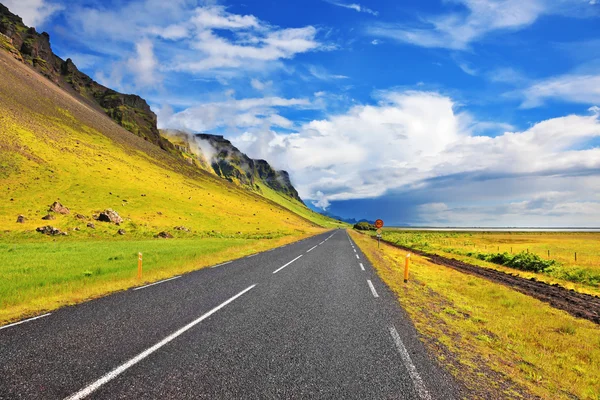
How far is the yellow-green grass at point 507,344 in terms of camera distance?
16.3ft

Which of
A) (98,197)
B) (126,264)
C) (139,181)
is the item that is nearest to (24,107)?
(139,181)

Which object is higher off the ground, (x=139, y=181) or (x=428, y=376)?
(x=139, y=181)

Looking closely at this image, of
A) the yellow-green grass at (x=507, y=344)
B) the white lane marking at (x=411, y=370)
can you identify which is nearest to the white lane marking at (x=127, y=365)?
the white lane marking at (x=411, y=370)

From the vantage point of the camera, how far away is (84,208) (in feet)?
154

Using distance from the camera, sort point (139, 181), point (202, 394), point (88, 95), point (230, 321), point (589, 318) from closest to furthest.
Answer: point (202, 394) < point (230, 321) < point (589, 318) < point (139, 181) < point (88, 95)

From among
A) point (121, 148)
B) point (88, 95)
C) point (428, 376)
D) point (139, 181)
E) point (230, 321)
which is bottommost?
point (230, 321)

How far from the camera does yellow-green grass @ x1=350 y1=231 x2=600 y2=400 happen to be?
4.97 metres

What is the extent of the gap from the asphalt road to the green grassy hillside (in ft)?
9.46

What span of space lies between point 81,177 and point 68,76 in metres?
126

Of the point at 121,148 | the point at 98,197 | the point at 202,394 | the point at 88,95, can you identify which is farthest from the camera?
the point at 88,95

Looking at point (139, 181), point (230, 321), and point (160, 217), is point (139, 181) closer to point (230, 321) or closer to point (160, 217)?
point (160, 217)

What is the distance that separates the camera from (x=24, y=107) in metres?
74.1

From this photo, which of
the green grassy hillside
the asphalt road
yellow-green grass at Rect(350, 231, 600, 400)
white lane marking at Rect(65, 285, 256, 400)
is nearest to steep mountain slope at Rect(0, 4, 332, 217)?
the green grassy hillside

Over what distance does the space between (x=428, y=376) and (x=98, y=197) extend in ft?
202
